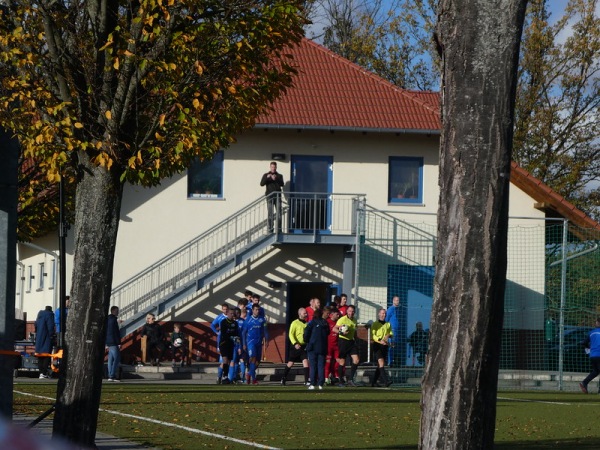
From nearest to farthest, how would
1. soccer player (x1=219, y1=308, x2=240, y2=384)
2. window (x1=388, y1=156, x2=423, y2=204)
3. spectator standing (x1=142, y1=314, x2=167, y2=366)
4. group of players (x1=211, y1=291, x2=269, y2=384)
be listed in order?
1. soccer player (x1=219, y1=308, x2=240, y2=384)
2. group of players (x1=211, y1=291, x2=269, y2=384)
3. spectator standing (x1=142, y1=314, x2=167, y2=366)
4. window (x1=388, y1=156, x2=423, y2=204)

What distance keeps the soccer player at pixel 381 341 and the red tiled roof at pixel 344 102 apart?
1030 centimetres

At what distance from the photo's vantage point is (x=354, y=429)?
16.4 meters

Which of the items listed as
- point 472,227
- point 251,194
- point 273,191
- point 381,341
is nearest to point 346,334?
point 381,341

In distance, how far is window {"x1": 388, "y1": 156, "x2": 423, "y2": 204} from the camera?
40.0 m

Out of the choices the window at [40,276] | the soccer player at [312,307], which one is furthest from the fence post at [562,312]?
the window at [40,276]

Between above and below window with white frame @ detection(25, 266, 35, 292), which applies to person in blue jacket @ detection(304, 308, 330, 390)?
below

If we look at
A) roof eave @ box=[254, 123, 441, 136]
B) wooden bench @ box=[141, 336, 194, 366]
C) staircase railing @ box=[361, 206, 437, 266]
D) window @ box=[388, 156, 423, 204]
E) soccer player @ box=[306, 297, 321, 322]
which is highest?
roof eave @ box=[254, 123, 441, 136]

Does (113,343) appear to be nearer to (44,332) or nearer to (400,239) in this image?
(44,332)

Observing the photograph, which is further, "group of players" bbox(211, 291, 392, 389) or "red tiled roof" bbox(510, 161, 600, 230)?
"red tiled roof" bbox(510, 161, 600, 230)

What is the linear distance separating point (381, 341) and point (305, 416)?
11008 mm

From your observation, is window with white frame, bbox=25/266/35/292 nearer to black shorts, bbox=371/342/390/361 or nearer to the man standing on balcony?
the man standing on balcony

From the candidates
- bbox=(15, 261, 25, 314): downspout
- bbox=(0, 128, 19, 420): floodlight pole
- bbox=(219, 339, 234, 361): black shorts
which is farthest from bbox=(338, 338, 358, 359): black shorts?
bbox=(15, 261, 25, 314): downspout

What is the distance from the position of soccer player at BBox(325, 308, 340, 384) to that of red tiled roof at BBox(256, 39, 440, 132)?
959 centimetres

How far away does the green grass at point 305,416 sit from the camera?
14.6 meters
